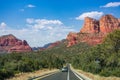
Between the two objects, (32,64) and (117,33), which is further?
(32,64)

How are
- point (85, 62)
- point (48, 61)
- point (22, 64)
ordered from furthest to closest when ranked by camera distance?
point (48, 61) → point (85, 62) → point (22, 64)

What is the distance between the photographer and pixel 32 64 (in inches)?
4299

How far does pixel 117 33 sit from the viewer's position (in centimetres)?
6106

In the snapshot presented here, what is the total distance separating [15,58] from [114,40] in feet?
193

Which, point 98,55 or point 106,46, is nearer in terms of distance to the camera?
point 106,46

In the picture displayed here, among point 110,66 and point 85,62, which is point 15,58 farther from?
point 110,66

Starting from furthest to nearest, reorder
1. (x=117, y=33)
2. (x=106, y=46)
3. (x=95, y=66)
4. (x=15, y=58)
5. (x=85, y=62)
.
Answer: (x=15, y=58)
(x=85, y=62)
(x=95, y=66)
(x=106, y=46)
(x=117, y=33)

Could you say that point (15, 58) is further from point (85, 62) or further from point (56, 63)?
point (56, 63)

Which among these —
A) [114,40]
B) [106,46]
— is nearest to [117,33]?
[114,40]

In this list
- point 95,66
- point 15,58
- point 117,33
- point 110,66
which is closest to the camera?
point 117,33

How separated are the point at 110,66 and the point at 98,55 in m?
10.4

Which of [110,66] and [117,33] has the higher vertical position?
[117,33]

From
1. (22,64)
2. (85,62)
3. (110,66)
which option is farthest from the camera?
(85,62)

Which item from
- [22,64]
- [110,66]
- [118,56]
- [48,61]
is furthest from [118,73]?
[48,61]
